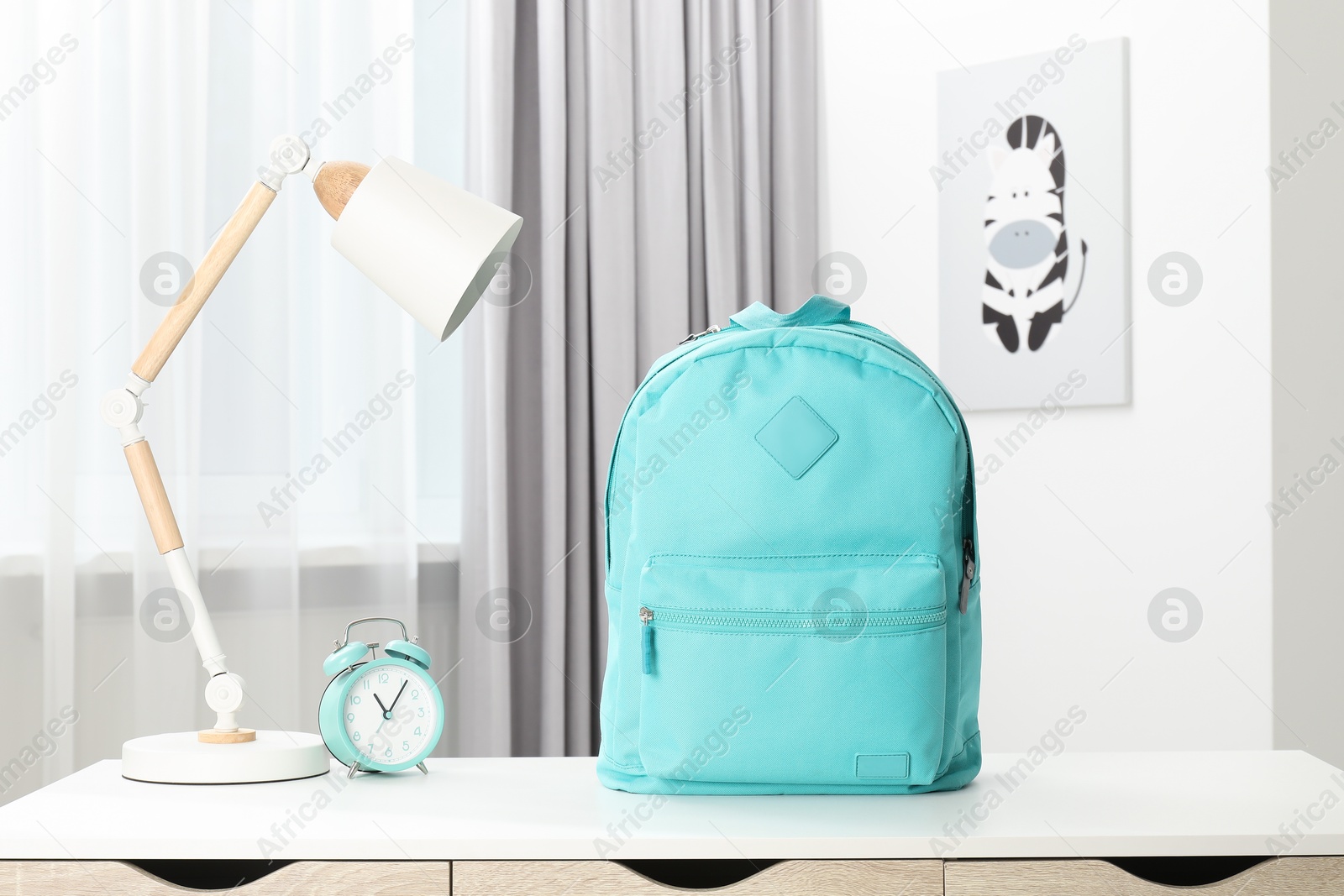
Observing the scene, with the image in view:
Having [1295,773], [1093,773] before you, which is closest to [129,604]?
[1093,773]

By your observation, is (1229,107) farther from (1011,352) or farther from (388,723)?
(388,723)

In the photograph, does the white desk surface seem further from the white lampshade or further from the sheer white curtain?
the sheer white curtain

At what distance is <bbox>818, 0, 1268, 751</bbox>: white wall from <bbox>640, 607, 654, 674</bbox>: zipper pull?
1.18 meters

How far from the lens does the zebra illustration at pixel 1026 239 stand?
185 centimetres

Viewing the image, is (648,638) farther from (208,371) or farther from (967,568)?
(208,371)

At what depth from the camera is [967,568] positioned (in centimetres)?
86

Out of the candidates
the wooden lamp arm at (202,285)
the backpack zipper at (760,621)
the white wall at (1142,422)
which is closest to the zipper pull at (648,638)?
the backpack zipper at (760,621)

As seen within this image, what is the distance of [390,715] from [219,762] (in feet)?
0.42

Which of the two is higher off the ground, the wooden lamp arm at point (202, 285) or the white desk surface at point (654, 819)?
the wooden lamp arm at point (202, 285)

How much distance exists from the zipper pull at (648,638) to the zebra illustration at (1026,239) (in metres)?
1.27

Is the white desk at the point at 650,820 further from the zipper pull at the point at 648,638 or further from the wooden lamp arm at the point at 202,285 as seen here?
the wooden lamp arm at the point at 202,285

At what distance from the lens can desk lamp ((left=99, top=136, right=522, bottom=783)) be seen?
829mm

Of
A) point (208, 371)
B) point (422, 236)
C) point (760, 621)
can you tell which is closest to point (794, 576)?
point (760, 621)

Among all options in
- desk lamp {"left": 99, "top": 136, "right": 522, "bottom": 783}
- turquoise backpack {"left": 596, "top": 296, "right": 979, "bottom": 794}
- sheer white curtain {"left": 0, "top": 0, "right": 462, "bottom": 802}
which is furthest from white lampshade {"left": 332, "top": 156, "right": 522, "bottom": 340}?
sheer white curtain {"left": 0, "top": 0, "right": 462, "bottom": 802}
